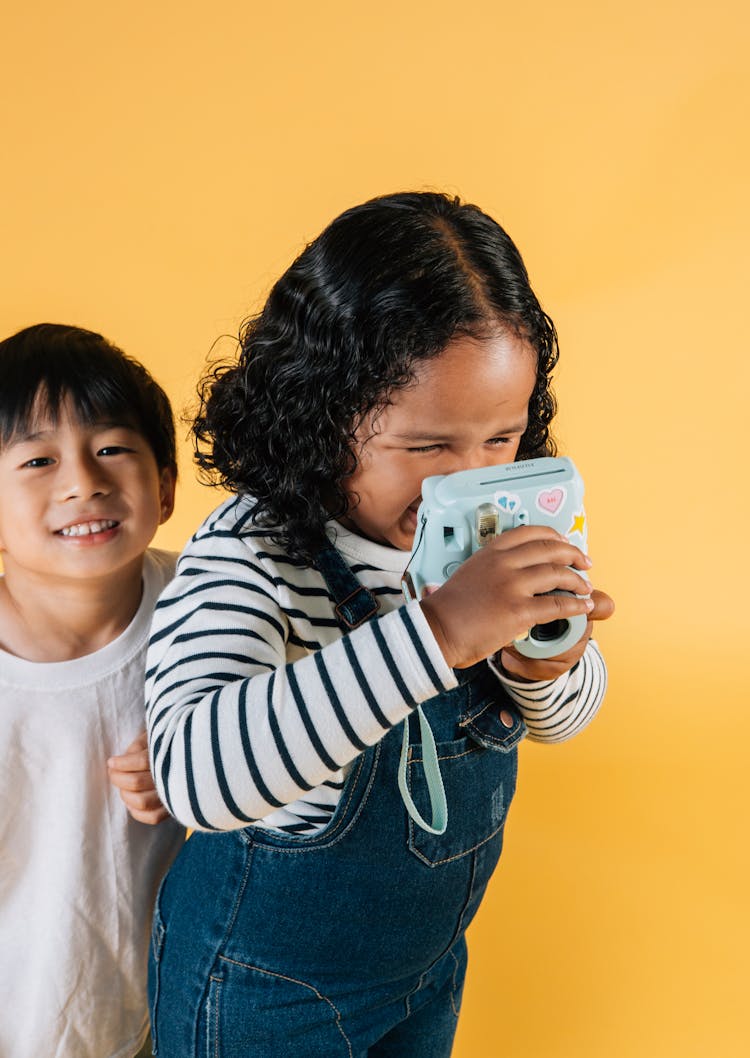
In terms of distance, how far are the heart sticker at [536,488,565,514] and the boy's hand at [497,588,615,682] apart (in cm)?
6

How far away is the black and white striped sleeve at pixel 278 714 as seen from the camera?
69 cm

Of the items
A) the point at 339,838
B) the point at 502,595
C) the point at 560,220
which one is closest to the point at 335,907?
the point at 339,838

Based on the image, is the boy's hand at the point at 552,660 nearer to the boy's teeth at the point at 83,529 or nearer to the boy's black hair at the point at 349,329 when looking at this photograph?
the boy's black hair at the point at 349,329

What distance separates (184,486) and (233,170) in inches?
18.9

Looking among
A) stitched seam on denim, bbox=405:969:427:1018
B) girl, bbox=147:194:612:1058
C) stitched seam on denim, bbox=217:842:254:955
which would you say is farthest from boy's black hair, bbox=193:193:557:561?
stitched seam on denim, bbox=405:969:427:1018

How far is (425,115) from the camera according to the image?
1768mm

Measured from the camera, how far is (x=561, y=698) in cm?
94

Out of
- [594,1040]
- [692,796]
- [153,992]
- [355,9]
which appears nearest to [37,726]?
[153,992]

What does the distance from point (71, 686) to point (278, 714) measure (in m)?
0.37

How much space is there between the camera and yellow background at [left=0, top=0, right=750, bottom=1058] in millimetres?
1705

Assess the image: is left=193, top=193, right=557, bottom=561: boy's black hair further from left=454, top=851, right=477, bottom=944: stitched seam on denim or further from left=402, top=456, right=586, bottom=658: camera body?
left=454, top=851, right=477, bottom=944: stitched seam on denim

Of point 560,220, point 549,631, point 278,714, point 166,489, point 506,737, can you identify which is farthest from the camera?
point 560,220

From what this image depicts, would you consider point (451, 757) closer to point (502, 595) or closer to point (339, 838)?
point (339, 838)

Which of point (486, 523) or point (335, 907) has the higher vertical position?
point (486, 523)
